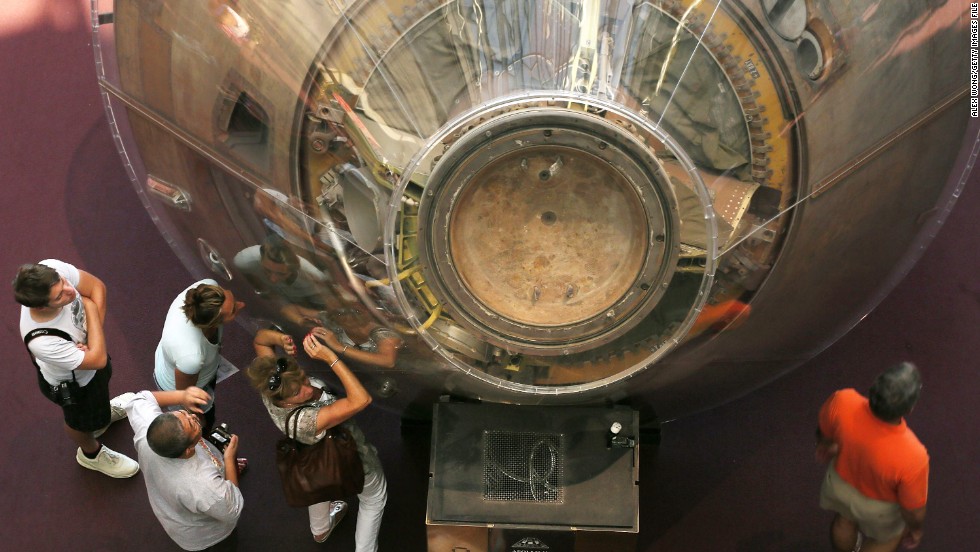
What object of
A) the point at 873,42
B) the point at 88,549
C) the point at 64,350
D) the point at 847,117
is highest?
the point at 873,42

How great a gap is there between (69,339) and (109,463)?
0.70 meters

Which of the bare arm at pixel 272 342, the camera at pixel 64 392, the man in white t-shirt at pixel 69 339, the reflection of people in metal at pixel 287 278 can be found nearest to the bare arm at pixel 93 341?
the man in white t-shirt at pixel 69 339

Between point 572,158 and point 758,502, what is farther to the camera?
point 758,502

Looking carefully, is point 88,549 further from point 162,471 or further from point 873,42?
point 873,42

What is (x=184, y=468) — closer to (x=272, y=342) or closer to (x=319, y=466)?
(x=319, y=466)

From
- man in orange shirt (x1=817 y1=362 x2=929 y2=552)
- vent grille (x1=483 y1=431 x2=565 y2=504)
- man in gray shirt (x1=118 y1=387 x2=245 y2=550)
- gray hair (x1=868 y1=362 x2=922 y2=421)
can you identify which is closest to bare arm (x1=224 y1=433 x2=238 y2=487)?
man in gray shirt (x1=118 y1=387 x2=245 y2=550)

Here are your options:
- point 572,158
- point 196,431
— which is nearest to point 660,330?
point 572,158

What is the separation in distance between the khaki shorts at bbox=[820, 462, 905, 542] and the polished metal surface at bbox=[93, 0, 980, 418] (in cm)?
75

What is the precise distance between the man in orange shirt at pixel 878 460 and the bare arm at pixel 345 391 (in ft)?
4.64

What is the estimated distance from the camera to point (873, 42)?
8.07 feet

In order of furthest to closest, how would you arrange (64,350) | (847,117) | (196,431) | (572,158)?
(64,350), (196,431), (847,117), (572,158)

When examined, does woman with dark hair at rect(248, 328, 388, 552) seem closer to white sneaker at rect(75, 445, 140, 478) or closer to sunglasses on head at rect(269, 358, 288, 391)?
sunglasses on head at rect(269, 358, 288, 391)

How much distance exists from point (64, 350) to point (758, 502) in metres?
2.43

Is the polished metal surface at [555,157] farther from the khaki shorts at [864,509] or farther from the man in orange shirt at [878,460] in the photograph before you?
the khaki shorts at [864,509]
